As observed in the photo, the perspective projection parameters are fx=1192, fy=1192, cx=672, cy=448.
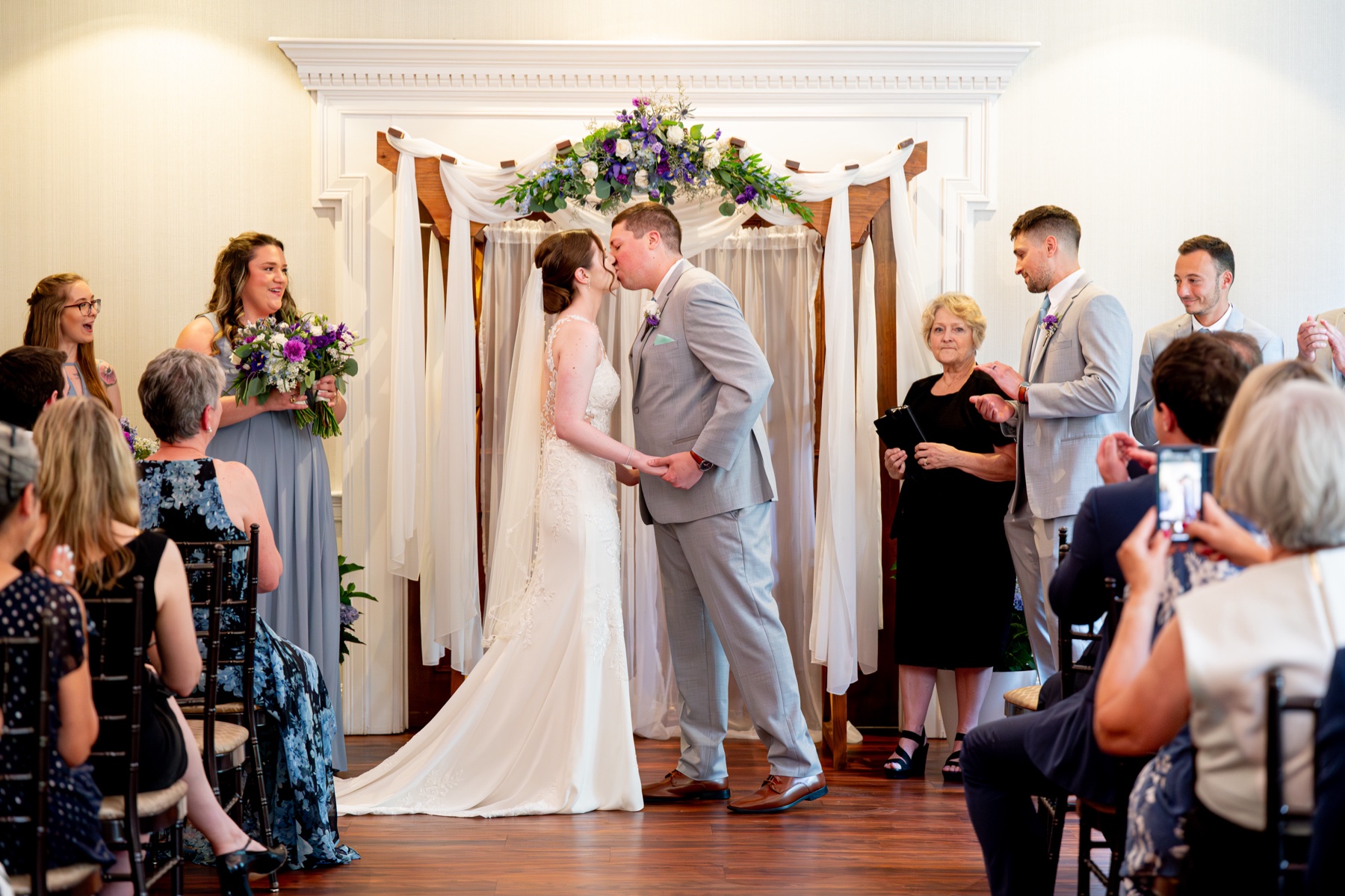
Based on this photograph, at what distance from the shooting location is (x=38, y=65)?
206 inches

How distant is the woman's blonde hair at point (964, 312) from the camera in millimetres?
4602

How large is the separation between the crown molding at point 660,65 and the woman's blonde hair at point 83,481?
10.5 feet

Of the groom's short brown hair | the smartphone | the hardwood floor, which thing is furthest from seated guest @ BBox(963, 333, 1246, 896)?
the groom's short brown hair

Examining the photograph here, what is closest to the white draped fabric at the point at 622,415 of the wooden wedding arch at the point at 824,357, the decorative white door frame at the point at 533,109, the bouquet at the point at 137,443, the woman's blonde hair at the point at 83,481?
the wooden wedding arch at the point at 824,357

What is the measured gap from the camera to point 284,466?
4.24m

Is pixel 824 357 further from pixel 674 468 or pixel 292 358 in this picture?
pixel 292 358

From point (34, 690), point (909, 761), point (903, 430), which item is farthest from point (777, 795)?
point (34, 690)

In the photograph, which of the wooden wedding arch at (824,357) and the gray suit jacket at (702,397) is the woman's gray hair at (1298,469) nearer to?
the gray suit jacket at (702,397)

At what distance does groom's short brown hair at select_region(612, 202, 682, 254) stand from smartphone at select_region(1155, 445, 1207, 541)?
95.3 inches

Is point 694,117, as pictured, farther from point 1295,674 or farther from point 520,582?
point 1295,674

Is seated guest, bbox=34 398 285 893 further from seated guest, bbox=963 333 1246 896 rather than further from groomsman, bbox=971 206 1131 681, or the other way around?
groomsman, bbox=971 206 1131 681

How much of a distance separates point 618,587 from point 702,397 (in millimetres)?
712

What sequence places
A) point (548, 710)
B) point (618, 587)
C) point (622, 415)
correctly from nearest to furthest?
point (548, 710) → point (618, 587) → point (622, 415)

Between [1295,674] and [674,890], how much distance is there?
1.95 meters
